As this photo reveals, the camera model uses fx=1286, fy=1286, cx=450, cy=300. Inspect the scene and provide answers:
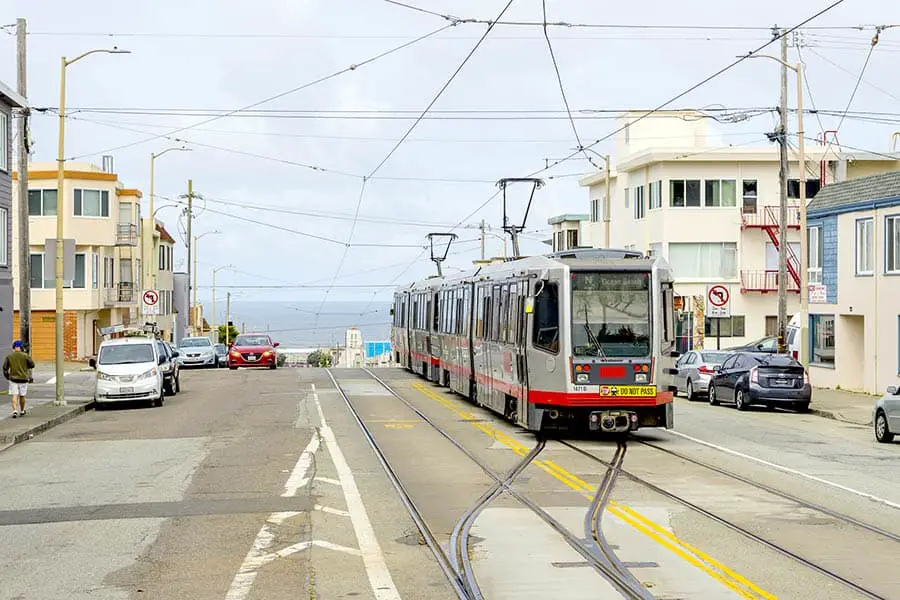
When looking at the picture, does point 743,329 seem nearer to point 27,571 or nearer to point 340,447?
A: point 340,447

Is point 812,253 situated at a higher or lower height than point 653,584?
higher

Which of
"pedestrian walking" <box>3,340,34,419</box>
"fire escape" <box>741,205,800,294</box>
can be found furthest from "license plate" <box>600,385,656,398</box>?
"fire escape" <box>741,205,800,294</box>

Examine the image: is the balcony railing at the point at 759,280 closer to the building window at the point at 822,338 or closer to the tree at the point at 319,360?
the building window at the point at 822,338

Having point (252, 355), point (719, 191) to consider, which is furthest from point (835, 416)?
point (719, 191)

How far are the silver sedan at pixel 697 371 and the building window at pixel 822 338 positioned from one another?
4.51 metres

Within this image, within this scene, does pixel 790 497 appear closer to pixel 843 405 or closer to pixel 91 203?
pixel 843 405

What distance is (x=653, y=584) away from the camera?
998 centimetres

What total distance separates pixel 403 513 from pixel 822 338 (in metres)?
29.3

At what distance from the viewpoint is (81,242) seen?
200 ft

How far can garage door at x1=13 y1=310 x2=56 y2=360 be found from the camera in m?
59.6

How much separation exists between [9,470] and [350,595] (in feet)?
36.0

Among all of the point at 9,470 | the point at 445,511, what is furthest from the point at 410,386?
the point at 445,511

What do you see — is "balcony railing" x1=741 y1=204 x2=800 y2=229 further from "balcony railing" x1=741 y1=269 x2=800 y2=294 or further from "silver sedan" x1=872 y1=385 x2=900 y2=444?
"silver sedan" x1=872 y1=385 x2=900 y2=444

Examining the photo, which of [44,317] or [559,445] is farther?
[44,317]
